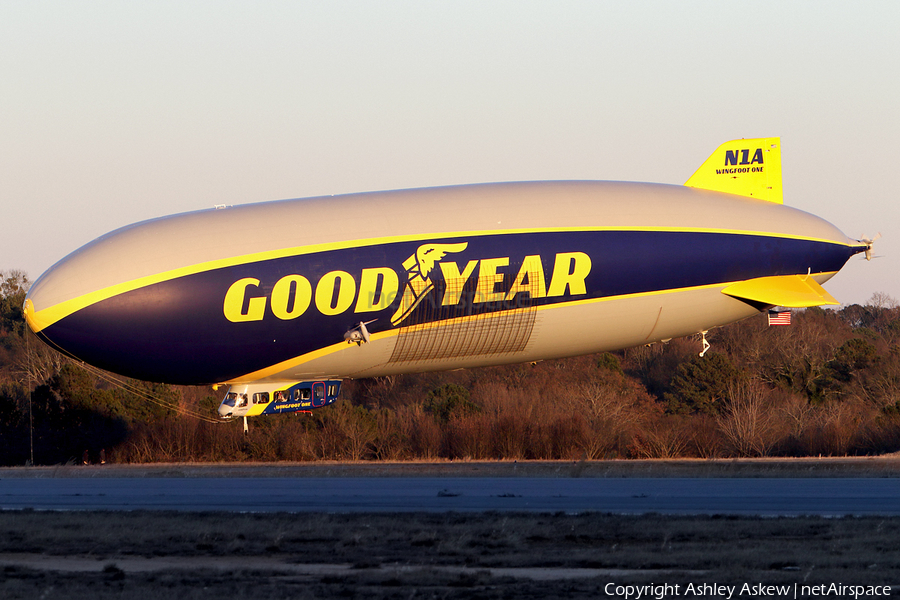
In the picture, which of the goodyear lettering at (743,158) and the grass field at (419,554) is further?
the goodyear lettering at (743,158)

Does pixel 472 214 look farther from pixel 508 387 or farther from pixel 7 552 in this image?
pixel 508 387

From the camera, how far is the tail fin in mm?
32688

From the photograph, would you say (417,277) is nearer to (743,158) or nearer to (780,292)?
(780,292)

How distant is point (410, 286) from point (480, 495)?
6365 mm

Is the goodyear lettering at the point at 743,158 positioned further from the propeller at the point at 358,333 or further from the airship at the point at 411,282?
the propeller at the point at 358,333

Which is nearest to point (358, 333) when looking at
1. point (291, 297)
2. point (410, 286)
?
point (410, 286)

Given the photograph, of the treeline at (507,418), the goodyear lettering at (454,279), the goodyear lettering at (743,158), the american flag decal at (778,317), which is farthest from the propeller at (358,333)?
the treeline at (507,418)

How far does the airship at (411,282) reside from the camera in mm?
24875

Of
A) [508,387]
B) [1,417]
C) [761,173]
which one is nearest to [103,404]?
[1,417]

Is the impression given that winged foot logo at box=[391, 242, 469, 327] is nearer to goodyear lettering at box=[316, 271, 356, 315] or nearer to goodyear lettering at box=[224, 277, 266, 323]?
goodyear lettering at box=[316, 271, 356, 315]

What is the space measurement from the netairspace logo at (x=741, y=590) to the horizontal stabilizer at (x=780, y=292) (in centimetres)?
1584

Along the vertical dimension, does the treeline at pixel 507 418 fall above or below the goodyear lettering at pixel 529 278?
below

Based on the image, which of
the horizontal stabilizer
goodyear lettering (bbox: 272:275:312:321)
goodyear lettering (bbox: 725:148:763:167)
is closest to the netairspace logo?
goodyear lettering (bbox: 272:275:312:321)

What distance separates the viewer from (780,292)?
30156 millimetres
